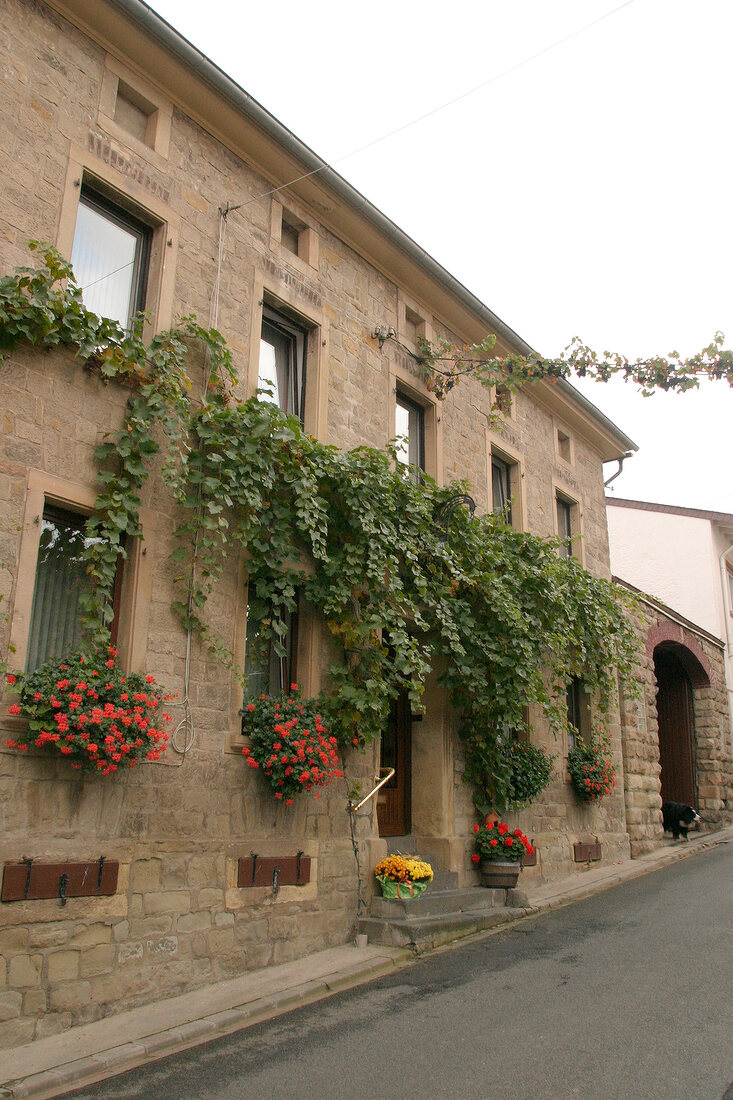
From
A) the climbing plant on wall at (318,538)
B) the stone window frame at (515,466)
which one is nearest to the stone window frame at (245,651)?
the climbing plant on wall at (318,538)

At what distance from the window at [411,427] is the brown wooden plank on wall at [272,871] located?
4.69 metres

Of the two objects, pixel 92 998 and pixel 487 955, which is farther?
pixel 487 955

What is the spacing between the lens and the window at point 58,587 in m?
6.06

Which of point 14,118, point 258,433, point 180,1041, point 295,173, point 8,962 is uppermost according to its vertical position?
point 295,173

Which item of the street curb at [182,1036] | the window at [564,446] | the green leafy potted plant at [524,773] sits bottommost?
the street curb at [182,1036]

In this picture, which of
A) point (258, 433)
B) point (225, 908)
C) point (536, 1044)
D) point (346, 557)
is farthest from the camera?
point (346, 557)

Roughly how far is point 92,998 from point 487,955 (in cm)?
328

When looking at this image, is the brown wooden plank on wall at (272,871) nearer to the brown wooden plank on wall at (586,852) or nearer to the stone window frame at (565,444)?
the brown wooden plank on wall at (586,852)

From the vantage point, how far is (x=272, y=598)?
7.43 meters

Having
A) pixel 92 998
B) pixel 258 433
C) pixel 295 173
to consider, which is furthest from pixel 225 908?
pixel 295 173

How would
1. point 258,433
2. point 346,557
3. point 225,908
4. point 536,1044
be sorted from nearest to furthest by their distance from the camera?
point 536,1044 → point 225,908 → point 258,433 → point 346,557

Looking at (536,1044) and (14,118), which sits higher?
(14,118)

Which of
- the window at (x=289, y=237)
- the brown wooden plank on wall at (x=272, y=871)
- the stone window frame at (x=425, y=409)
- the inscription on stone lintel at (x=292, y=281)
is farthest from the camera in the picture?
the stone window frame at (x=425, y=409)

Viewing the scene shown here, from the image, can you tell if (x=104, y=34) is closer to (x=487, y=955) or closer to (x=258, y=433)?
(x=258, y=433)
